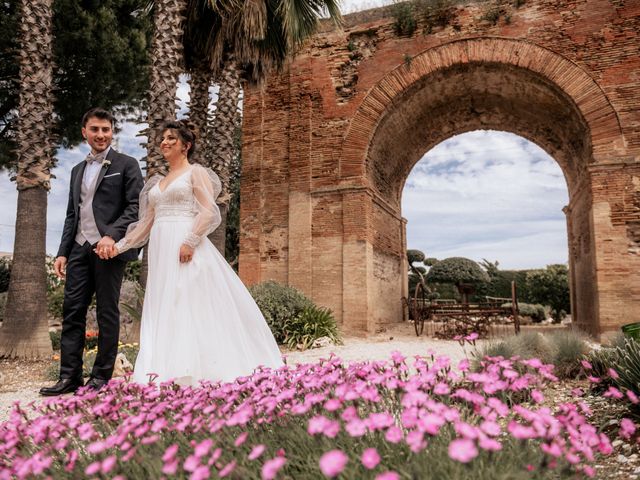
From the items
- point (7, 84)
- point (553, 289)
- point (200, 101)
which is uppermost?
point (7, 84)

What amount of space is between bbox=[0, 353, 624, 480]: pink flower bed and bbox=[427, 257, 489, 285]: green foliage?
18.2 meters

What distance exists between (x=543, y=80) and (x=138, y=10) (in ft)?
34.8

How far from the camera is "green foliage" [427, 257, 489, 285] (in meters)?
19.6

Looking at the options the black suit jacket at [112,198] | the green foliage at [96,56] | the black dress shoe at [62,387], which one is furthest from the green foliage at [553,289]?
the black dress shoe at [62,387]

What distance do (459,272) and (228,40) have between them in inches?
566

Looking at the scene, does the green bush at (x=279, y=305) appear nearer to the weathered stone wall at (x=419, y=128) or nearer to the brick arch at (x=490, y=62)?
the weathered stone wall at (x=419, y=128)

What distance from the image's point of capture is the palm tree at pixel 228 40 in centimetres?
816

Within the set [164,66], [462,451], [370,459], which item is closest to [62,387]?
[370,459]

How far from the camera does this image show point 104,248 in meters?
3.72

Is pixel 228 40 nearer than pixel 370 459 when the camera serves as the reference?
No

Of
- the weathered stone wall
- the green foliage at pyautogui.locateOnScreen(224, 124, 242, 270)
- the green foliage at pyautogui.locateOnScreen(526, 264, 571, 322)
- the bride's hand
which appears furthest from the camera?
the green foliage at pyautogui.locateOnScreen(224, 124, 242, 270)

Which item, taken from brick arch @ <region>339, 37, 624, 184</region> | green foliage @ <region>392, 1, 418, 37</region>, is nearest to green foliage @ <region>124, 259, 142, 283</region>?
brick arch @ <region>339, 37, 624, 184</region>

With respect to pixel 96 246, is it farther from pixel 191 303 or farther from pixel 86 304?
pixel 191 303

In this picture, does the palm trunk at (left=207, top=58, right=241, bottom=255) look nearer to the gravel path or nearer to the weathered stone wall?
the gravel path
